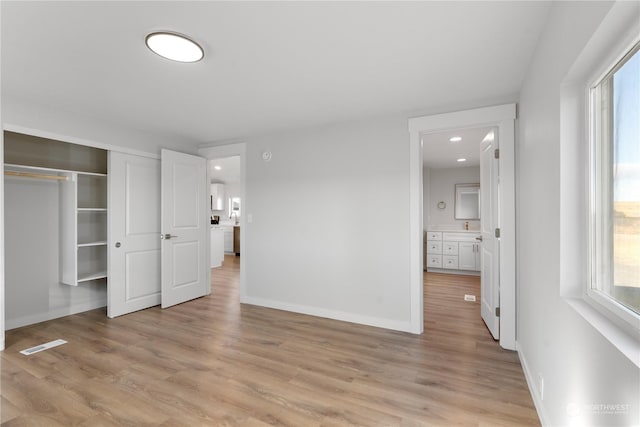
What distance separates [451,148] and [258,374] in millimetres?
4389

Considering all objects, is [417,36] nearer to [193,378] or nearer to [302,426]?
[302,426]

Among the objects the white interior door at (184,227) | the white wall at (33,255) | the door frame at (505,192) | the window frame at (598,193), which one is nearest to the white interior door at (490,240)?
the door frame at (505,192)

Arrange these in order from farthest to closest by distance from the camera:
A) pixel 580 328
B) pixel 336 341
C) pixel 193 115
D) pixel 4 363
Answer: pixel 193 115, pixel 336 341, pixel 4 363, pixel 580 328

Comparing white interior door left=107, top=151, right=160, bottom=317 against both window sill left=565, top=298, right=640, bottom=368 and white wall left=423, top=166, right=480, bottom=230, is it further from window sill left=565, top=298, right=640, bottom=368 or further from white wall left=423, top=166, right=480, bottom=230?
white wall left=423, top=166, right=480, bottom=230

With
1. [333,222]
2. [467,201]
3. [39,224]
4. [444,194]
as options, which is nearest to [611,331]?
[333,222]

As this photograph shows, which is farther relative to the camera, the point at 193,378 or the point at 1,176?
the point at 1,176

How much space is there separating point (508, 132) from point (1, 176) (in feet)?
14.7

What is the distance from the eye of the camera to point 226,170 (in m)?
7.91

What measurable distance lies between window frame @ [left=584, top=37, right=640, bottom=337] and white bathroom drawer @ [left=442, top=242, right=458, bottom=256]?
5167mm

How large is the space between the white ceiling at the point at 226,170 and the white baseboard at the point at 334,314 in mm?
3273

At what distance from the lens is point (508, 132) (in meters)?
2.78

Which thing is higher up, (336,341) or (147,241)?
(147,241)

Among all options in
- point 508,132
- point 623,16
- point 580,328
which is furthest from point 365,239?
point 623,16

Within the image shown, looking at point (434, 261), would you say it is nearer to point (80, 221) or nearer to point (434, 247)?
point (434, 247)
